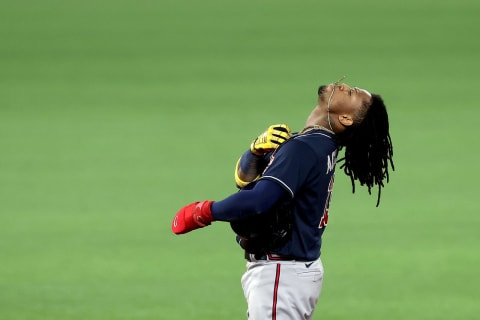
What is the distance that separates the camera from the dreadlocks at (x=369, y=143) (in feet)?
17.7

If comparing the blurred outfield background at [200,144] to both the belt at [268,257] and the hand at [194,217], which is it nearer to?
the belt at [268,257]

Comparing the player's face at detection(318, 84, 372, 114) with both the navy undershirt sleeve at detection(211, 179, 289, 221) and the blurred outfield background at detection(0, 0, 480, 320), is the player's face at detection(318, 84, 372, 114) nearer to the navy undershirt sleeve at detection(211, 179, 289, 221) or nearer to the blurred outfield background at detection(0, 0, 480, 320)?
the navy undershirt sleeve at detection(211, 179, 289, 221)

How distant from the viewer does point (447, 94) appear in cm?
1266

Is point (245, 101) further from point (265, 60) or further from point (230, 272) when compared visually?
point (230, 272)

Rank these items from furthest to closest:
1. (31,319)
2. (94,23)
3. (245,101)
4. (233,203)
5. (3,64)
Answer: (94,23)
(3,64)
(245,101)
(31,319)
(233,203)

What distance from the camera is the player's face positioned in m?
5.31

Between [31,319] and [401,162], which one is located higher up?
[401,162]

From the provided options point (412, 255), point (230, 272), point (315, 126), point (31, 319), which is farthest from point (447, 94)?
point (315, 126)

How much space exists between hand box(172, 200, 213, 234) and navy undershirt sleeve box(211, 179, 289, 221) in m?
0.07

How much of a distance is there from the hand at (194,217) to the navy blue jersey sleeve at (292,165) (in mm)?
282

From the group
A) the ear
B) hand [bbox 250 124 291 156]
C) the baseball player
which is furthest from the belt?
the ear

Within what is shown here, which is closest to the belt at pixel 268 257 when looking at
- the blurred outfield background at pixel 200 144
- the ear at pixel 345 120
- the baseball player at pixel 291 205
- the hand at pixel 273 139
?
the baseball player at pixel 291 205

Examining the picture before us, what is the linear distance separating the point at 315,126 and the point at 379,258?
359cm

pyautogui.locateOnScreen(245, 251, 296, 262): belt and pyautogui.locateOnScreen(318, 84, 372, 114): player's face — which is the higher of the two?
pyautogui.locateOnScreen(318, 84, 372, 114): player's face
